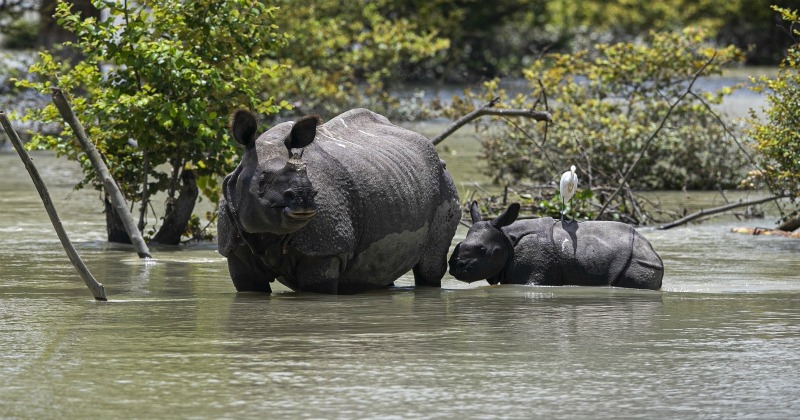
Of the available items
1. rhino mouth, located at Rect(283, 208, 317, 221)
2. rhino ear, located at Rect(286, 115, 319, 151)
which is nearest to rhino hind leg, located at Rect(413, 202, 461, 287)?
rhino ear, located at Rect(286, 115, 319, 151)

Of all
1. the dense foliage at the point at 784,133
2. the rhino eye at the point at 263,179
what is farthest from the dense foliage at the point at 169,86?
the dense foliage at the point at 784,133

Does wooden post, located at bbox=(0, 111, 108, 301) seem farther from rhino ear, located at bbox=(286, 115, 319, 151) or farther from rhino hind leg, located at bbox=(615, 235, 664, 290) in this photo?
rhino hind leg, located at bbox=(615, 235, 664, 290)

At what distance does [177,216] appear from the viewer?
13.7 m

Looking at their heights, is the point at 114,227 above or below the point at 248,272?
above

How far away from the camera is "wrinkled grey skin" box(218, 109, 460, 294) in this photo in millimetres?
9234

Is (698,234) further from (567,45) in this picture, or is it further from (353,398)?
(567,45)

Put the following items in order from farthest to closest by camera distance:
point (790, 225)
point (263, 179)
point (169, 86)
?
point (790, 225) → point (169, 86) → point (263, 179)

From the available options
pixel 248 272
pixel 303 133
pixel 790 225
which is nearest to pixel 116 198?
pixel 248 272

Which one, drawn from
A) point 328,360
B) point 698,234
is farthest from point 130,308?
point 698,234

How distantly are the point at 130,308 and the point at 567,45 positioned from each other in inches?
1042

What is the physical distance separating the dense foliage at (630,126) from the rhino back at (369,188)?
7001mm

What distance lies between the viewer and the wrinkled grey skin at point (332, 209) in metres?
9.23

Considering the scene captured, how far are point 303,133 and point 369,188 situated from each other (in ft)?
1.98

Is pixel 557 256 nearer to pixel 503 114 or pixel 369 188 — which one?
pixel 369 188
